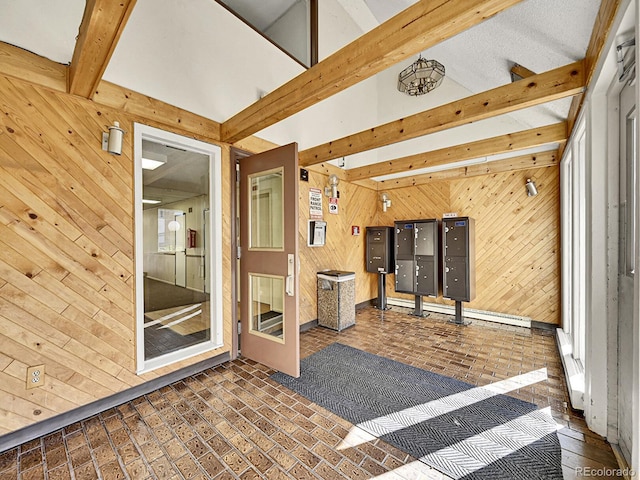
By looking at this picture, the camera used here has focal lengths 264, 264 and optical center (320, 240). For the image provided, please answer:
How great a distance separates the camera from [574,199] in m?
2.77

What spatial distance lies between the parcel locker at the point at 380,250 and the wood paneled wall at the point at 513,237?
3.38 ft

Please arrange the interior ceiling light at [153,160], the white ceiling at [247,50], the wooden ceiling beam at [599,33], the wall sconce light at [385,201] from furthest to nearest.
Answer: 1. the wall sconce light at [385,201]
2. the interior ceiling light at [153,160]
3. the white ceiling at [247,50]
4. the wooden ceiling beam at [599,33]

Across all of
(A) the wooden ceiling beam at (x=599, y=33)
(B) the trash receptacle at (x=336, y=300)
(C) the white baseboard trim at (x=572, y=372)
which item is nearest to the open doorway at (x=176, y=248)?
(B) the trash receptacle at (x=336, y=300)

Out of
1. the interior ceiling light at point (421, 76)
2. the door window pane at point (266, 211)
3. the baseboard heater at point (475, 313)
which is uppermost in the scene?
the interior ceiling light at point (421, 76)

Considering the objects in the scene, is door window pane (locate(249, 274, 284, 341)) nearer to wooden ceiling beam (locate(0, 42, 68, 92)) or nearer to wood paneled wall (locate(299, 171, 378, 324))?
wood paneled wall (locate(299, 171, 378, 324))

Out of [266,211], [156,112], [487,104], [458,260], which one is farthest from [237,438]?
[458,260]

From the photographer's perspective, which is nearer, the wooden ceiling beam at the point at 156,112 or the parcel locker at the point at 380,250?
the wooden ceiling beam at the point at 156,112

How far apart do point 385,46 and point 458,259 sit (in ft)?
12.1

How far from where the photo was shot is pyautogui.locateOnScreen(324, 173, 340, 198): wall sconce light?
4273 millimetres

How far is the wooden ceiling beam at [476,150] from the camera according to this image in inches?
118

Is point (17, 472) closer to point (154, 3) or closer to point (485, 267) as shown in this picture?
point (154, 3)

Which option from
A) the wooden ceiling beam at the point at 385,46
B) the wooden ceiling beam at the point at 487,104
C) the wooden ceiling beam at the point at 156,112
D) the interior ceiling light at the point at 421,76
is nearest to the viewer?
the wooden ceiling beam at the point at 385,46

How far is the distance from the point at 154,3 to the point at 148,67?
58 cm

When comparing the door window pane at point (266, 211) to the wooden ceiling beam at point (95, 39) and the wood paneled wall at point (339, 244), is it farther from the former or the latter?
the wooden ceiling beam at point (95, 39)
